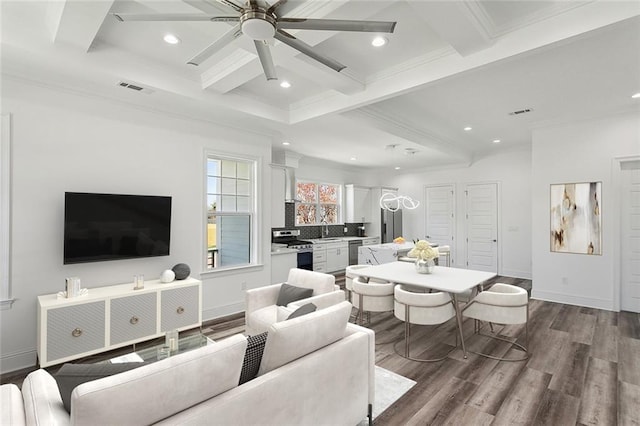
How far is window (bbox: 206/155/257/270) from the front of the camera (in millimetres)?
4566

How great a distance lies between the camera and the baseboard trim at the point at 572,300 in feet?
15.2

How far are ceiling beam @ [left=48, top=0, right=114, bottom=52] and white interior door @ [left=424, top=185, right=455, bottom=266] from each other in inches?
298

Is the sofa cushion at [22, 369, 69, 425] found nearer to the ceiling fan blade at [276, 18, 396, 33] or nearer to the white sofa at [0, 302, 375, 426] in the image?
the white sofa at [0, 302, 375, 426]

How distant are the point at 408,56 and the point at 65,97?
3.51m

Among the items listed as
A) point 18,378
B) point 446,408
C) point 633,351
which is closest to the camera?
point 446,408

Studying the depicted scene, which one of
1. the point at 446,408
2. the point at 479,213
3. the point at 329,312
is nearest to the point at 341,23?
the point at 329,312

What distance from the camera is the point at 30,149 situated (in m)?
3.00

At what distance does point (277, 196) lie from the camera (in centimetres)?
582

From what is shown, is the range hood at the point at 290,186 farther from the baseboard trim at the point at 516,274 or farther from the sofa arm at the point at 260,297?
the baseboard trim at the point at 516,274

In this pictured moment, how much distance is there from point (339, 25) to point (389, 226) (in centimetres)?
745

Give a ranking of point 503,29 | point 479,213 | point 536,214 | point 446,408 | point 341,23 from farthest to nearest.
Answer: point 479,213 → point 536,214 → point 503,29 → point 446,408 → point 341,23

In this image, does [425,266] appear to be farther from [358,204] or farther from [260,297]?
[358,204]

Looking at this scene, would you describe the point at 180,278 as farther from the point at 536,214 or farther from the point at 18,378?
the point at 536,214

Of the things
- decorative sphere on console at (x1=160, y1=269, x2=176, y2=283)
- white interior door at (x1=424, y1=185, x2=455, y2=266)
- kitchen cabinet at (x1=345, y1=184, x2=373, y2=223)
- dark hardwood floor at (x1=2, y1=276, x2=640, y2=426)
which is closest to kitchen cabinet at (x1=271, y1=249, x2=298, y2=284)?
dark hardwood floor at (x1=2, y1=276, x2=640, y2=426)
